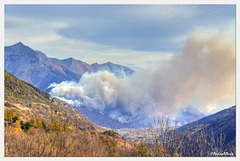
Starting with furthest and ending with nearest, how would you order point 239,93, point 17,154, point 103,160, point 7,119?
point 7,119 < point 17,154 < point 239,93 < point 103,160

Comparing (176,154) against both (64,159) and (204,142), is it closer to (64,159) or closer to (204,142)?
(204,142)
